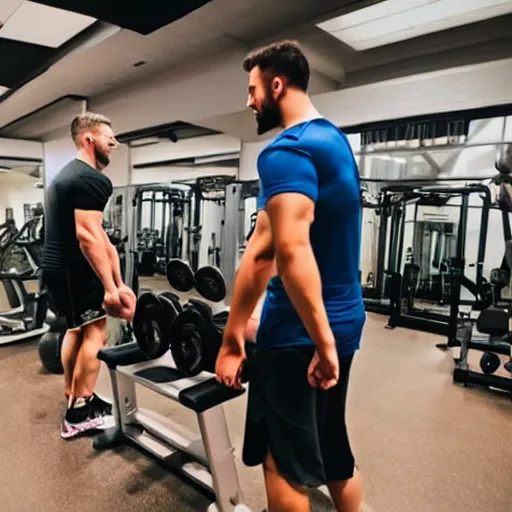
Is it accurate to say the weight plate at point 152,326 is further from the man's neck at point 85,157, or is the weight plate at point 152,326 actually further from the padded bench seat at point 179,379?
the man's neck at point 85,157

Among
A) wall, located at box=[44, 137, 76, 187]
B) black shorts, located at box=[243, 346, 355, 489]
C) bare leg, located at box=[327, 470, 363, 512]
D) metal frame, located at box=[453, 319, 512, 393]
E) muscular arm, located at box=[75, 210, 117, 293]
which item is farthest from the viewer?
wall, located at box=[44, 137, 76, 187]

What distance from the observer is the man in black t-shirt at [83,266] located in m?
2.17

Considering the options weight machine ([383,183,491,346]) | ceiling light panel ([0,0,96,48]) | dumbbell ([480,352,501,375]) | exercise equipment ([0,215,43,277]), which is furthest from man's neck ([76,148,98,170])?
dumbbell ([480,352,501,375])

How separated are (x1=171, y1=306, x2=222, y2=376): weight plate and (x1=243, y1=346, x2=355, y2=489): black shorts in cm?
48

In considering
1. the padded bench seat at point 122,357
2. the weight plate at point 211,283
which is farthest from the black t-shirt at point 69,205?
the weight plate at point 211,283

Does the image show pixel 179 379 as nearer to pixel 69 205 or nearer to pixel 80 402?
pixel 80 402

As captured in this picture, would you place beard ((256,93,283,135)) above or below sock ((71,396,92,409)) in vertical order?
above

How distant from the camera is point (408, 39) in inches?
81.1

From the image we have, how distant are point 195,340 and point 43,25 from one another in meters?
2.23

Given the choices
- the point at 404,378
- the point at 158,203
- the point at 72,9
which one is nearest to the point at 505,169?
the point at 404,378

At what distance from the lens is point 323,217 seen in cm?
116

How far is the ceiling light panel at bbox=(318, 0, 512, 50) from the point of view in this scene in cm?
185

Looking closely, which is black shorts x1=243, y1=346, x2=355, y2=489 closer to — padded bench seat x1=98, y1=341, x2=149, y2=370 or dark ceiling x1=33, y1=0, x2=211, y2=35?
padded bench seat x1=98, y1=341, x2=149, y2=370

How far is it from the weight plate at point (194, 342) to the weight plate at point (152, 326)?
9cm
